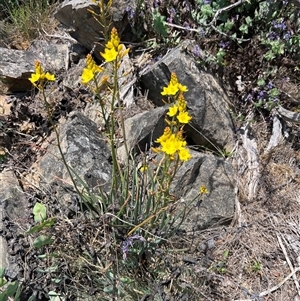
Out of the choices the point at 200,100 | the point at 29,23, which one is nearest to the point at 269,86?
the point at 200,100

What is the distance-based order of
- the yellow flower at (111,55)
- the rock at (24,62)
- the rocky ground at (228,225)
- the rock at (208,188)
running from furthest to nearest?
the rock at (24,62) → the rock at (208,188) → the rocky ground at (228,225) → the yellow flower at (111,55)

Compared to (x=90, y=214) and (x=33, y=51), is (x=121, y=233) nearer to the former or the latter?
(x=90, y=214)

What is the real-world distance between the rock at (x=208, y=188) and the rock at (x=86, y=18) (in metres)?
1.40

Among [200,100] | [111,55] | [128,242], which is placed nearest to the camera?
[111,55]

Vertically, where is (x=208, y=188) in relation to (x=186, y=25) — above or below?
below

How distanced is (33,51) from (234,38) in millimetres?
1898

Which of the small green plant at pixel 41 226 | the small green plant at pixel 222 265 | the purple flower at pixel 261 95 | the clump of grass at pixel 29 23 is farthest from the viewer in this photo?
the clump of grass at pixel 29 23

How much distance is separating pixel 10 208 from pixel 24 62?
5.27 feet

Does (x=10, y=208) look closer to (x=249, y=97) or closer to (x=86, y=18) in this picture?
(x=86, y=18)

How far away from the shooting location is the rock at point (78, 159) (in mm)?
2693

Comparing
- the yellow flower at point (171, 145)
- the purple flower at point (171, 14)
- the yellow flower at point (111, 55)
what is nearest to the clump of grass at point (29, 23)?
the purple flower at point (171, 14)

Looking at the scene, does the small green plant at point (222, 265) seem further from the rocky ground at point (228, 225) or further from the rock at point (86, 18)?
the rock at point (86, 18)

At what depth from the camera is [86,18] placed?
3492 mm

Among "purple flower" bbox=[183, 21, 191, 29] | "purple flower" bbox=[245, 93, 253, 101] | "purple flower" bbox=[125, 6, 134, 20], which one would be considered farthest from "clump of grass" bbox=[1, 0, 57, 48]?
"purple flower" bbox=[245, 93, 253, 101]
